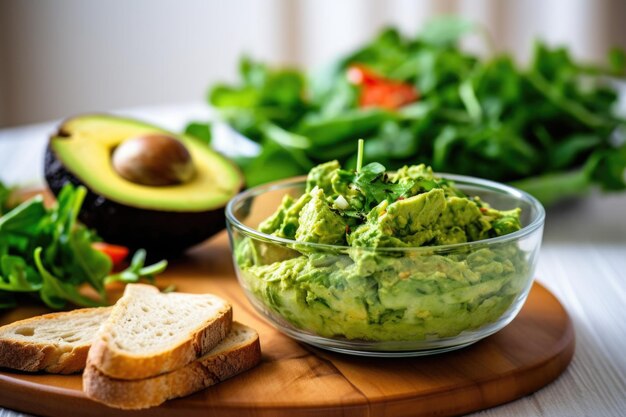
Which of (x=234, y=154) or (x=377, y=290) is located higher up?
(x=377, y=290)

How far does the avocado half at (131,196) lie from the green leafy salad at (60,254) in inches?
2.9

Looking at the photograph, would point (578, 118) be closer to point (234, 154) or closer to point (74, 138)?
point (234, 154)

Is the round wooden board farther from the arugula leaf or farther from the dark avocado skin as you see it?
the dark avocado skin

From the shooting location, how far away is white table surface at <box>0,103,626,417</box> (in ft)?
4.25

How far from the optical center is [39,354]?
1339mm

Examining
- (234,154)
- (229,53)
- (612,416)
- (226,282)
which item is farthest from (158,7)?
(612,416)

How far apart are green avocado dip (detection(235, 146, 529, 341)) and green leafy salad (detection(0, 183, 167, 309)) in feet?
1.61

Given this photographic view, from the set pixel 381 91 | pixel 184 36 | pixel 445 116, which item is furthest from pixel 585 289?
pixel 184 36

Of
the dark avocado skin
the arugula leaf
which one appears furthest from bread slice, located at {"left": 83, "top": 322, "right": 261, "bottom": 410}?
the dark avocado skin

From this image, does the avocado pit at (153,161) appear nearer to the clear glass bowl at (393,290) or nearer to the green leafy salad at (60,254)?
the green leafy salad at (60,254)

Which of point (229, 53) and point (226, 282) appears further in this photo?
point (229, 53)

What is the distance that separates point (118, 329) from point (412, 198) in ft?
1.78

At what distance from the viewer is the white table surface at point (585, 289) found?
1294 mm

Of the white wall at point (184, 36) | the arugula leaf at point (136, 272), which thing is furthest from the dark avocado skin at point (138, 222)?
the white wall at point (184, 36)
